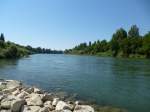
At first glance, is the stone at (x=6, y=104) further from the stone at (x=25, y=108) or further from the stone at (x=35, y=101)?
the stone at (x=35, y=101)

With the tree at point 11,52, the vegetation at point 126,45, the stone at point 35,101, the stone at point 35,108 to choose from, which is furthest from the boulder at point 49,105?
the vegetation at point 126,45

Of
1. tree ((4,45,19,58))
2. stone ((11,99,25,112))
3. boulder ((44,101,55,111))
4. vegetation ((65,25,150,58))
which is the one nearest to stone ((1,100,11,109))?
stone ((11,99,25,112))

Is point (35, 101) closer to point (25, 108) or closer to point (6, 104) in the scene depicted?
point (25, 108)

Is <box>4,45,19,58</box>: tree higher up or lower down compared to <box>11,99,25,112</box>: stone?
higher up

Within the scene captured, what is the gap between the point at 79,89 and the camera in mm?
25984

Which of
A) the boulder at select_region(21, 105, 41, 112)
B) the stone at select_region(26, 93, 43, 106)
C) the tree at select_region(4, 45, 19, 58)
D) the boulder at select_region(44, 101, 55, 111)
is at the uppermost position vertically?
the tree at select_region(4, 45, 19, 58)

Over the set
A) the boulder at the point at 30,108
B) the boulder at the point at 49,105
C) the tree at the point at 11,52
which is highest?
the tree at the point at 11,52

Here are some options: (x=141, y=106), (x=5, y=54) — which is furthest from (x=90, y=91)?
(x=5, y=54)

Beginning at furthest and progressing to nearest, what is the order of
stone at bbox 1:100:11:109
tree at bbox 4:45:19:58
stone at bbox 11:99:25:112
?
tree at bbox 4:45:19:58, stone at bbox 1:100:11:109, stone at bbox 11:99:25:112

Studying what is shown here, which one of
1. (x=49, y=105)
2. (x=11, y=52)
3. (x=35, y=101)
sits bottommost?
(x=49, y=105)

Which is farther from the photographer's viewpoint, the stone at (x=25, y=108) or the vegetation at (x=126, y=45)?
the vegetation at (x=126, y=45)

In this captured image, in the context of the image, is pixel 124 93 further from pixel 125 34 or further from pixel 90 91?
pixel 125 34

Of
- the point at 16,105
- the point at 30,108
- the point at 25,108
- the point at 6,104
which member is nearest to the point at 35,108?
the point at 30,108

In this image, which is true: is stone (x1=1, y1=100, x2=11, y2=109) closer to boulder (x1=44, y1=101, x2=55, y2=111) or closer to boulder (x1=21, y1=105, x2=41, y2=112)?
boulder (x1=21, y1=105, x2=41, y2=112)
